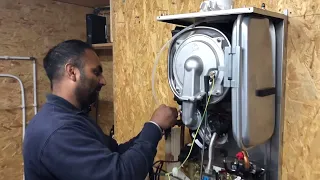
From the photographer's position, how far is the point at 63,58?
1.18m

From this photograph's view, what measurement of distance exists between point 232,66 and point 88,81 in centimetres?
57

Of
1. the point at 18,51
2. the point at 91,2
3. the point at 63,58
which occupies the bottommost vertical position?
the point at 63,58

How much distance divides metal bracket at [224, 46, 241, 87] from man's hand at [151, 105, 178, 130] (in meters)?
0.30

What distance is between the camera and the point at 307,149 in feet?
3.91

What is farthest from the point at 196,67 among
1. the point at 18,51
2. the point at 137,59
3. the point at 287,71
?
the point at 18,51

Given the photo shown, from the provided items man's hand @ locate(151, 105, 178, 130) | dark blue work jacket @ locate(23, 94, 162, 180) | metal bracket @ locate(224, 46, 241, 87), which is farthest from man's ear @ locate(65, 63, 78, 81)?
metal bracket @ locate(224, 46, 241, 87)

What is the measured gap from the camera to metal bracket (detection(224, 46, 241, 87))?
93 centimetres

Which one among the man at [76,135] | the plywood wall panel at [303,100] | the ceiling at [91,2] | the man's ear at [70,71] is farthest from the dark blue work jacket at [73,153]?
the ceiling at [91,2]

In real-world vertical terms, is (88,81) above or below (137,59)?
below

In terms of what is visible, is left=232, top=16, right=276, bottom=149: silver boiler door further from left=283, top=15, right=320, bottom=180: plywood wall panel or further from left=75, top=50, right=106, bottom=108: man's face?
left=75, top=50, right=106, bottom=108: man's face

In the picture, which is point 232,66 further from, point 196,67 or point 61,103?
point 61,103

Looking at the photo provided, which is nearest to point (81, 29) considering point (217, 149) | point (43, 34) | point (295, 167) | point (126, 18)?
point (43, 34)

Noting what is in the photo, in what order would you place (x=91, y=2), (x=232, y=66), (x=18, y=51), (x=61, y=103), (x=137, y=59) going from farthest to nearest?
(x=91, y=2) → (x=18, y=51) → (x=137, y=59) → (x=61, y=103) → (x=232, y=66)

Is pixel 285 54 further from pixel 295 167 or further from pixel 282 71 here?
pixel 295 167
